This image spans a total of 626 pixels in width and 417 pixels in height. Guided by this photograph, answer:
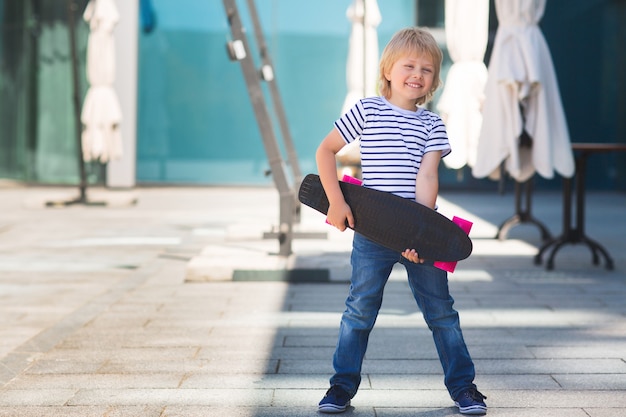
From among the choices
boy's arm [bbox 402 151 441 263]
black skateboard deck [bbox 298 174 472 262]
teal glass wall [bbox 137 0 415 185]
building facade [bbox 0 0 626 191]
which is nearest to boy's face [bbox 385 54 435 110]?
boy's arm [bbox 402 151 441 263]

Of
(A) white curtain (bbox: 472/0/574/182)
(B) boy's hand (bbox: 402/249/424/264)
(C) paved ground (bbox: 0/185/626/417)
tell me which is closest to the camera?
(B) boy's hand (bbox: 402/249/424/264)

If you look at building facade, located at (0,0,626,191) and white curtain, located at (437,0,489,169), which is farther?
building facade, located at (0,0,626,191)

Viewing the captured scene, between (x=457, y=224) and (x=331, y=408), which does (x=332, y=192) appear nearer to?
(x=457, y=224)

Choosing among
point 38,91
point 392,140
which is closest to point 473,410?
point 392,140

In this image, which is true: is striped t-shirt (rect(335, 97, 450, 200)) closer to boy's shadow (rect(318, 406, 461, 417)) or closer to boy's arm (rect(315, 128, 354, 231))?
boy's arm (rect(315, 128, 354, 231))

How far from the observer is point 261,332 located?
16.1 feet

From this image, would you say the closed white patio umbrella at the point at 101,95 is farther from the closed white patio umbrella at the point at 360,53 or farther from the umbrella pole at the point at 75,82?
the closed white patio umbrella at the point at 360,53

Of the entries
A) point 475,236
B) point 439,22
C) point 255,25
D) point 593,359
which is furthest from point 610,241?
point 439,22

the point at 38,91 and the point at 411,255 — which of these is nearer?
the point at 411,255

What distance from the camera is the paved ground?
3.58m

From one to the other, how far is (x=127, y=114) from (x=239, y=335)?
14621 mm

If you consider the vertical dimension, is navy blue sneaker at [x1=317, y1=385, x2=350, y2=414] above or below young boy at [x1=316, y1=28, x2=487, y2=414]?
below

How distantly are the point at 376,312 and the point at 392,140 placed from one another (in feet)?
1.90

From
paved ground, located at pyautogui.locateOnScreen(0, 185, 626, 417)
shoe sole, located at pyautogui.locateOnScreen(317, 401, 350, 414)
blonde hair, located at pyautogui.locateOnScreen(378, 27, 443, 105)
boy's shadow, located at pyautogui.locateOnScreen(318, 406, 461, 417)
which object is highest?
blonde hair, located at pyautogui.locateOnScreen(378, 27, 443, 105)
